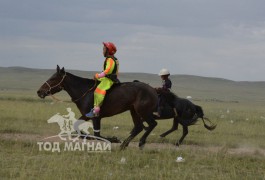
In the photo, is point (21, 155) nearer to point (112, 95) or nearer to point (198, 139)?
point (112, 95)

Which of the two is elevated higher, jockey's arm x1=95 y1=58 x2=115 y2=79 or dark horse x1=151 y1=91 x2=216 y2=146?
jockey's arm x1=95 y1=58 x2=115 y2=79

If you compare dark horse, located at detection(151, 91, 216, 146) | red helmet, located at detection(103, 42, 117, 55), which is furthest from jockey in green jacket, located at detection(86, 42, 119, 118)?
dark horse, located at detection(151, 91, 216, 146)

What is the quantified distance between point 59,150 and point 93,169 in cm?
221

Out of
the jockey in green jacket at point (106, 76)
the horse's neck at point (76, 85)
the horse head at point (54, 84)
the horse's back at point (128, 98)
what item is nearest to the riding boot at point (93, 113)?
the jockey in green jacket at point (106, 76)

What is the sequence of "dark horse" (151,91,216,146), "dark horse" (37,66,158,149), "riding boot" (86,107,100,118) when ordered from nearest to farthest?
"riding boot" (86,107,100,118)
"dark horse" (37,66,158,149)
"dark horse" (151,91,216,146)

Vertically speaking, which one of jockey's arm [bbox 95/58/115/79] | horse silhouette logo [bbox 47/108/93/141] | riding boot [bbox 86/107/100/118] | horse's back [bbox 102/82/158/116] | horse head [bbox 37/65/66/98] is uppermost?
jockey's arm [bbox 95/58/115/79]

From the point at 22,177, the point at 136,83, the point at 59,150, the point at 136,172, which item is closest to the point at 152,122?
the point at 136,83

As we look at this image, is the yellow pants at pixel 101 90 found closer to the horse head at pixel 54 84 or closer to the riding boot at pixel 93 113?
the riding boot at pixel 93 113

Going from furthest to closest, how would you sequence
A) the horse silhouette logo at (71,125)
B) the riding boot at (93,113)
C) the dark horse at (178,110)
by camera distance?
the dark horse at (178,110) → the horse silhouette logo at (71,125) → the riding boot at (93,113)

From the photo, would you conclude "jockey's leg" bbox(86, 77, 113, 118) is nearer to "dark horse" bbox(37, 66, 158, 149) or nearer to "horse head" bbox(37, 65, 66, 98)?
"dark horse" bbox(37, 66, 158, 149)

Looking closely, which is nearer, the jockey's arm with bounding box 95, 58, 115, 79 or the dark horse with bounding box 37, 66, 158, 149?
the jockey's arm with bounding box 95, 58, 115, 79

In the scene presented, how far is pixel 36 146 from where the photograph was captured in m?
10.9

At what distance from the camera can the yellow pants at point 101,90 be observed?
11039mm

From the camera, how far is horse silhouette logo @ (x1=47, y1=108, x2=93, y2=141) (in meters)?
11.4
